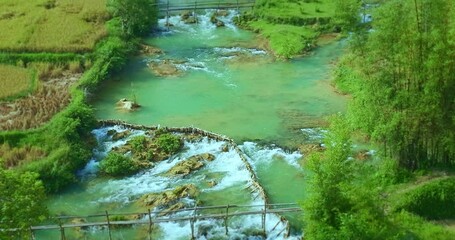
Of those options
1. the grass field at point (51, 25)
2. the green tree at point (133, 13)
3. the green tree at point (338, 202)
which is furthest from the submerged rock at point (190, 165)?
the green tree at point (133, 13)

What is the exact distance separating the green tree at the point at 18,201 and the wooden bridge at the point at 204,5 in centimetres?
2890

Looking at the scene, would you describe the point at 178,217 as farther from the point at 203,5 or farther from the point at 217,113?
the point at 203,5

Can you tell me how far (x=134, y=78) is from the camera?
31.4m

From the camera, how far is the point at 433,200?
19438mm

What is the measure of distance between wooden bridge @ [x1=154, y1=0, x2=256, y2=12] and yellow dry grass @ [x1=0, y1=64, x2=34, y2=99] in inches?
520

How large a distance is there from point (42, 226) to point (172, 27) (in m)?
22.4

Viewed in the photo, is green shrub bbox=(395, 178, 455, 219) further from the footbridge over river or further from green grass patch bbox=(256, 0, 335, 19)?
the footbridge over river

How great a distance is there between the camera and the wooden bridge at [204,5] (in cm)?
4148

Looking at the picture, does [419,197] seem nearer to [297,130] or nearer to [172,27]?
[297,130]

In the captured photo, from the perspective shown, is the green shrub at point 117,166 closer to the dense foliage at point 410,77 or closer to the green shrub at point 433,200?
the dense foliage at point 410,77

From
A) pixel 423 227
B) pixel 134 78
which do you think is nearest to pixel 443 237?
pixel 423 227

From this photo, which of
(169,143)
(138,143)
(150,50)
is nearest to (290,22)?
(150,50)

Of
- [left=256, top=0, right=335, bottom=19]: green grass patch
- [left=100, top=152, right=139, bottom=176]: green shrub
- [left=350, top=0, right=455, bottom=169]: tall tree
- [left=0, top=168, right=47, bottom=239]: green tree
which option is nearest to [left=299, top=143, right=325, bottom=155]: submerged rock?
[left=350, top=0, right=455, bottom=169]: tall tree

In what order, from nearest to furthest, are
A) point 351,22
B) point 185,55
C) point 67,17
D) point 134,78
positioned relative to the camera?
1. point 351,22
2. point 134,78
3. point 185,55
4. point 67,17
